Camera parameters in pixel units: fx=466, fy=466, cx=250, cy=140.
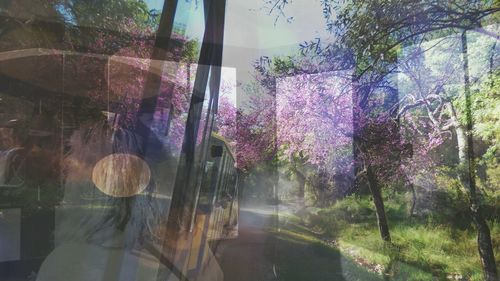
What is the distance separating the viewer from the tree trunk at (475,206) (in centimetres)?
160

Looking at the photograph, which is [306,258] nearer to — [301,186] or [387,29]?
[301,186]

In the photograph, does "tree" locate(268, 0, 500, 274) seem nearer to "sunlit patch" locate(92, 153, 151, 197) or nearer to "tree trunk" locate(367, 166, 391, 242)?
"tree trunk" locate(367, 166, 391, 242)

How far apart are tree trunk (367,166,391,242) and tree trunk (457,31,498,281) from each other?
308 millimetres

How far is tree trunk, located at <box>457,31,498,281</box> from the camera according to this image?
160 centimetres

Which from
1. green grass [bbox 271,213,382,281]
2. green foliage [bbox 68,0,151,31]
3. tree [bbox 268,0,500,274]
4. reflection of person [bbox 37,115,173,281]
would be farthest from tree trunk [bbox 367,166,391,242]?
green foliage [bbox 68,0,151,31]

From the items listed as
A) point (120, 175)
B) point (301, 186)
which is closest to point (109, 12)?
point (120, 175)

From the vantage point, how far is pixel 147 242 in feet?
4.81

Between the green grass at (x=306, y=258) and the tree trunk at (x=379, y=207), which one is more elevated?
the tree trunk at (x=379, y=207)

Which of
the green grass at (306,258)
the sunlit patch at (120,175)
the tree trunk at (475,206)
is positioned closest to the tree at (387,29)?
the tree trunk at (475,206)

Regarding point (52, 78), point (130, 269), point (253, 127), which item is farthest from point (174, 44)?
point (130, 269)

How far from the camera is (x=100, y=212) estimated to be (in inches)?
51.1

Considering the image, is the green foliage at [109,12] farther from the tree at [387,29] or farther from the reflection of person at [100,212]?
the tree at [387,29]

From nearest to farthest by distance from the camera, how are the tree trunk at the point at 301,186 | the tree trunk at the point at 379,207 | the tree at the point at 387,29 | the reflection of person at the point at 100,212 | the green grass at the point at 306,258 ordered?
the reflection of person at the point at 100,212, the tree at the point at 387,29, the tree trunk at the point at 379,207, the green grass at the point at 306,258, the tree trunk at the point at 301,186

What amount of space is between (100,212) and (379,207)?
3.42ft
